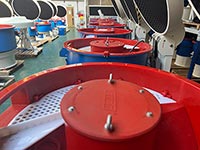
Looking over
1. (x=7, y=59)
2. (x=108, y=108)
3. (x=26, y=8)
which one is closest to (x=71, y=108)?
(x=108, y=108)

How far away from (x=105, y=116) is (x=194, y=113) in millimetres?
277

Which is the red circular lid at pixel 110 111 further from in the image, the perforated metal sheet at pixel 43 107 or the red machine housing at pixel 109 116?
the perforated metal sheet at pixel 43 107

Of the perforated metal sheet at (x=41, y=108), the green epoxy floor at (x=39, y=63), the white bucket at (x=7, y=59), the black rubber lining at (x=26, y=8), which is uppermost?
the black rubber lining at (x=26, y=8)

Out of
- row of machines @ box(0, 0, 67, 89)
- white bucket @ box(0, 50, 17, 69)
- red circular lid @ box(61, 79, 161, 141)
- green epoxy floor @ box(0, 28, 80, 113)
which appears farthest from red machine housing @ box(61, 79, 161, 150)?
white bucket @ box(0, 50, 17, 69)

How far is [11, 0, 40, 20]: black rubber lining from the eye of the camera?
3316 mm

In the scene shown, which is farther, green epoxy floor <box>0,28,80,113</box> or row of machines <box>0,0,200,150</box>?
green epoxy floor <box>0,28,80,113</box>

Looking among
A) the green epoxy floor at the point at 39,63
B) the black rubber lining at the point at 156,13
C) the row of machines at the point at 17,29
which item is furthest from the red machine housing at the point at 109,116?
the green epoxy floor at the point at 39,63

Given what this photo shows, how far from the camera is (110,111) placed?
0.34 m

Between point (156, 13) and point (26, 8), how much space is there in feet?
10.9

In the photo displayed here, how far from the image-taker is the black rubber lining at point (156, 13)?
2.25 ft

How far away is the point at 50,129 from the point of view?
413 millimetres

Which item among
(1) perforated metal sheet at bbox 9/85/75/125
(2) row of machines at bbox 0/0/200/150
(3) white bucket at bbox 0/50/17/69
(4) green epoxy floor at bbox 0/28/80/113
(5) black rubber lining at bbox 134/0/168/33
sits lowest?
(4) green epoxy floor at bbox 0/28/80/113

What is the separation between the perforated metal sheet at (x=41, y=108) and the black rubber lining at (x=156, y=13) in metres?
0.49

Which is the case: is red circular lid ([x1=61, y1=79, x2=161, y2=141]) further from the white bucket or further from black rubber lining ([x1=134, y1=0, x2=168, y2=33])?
the white bucket
